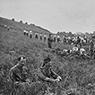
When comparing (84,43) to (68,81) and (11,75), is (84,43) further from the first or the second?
(11,75)

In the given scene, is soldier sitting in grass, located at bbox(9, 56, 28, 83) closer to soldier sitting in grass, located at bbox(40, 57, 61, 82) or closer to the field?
the field

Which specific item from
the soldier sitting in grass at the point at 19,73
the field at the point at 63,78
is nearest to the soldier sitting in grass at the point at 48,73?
the field at the point at 63,78

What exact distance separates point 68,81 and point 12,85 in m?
3.63

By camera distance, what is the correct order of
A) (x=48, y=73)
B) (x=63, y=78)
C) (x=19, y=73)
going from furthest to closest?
1. (x=63, y=78)
2. (x=48, y=73)
3. (x=19, y=73)

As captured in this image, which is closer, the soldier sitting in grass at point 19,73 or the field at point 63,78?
the field at point 63,78

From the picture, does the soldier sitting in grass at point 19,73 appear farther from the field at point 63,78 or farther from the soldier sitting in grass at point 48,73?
the soldier sitting in grass at point 48,73

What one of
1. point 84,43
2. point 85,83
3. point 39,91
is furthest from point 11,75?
point 84,43

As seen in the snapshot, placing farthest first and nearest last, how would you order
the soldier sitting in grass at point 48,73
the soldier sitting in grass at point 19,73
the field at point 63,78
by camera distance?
1. the soldier sitting in grass at point 48,73
2. the soldier sitting in grass at point 19,73
3. the field at point 63,78

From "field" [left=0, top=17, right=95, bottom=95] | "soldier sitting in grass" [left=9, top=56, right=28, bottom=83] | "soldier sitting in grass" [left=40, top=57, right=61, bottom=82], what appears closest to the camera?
"field" [left=0, top=17, right=95, bottom=95]

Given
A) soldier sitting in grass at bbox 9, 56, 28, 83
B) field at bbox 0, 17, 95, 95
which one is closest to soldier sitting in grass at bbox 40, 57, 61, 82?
field at bbox 0, 17, 95, 95

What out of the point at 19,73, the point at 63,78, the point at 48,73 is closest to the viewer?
the point at 19,73

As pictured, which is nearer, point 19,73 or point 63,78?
point 19,73

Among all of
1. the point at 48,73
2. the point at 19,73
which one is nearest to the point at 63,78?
the point at 48,73

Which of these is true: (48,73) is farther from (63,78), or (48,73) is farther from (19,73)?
(19,73)
